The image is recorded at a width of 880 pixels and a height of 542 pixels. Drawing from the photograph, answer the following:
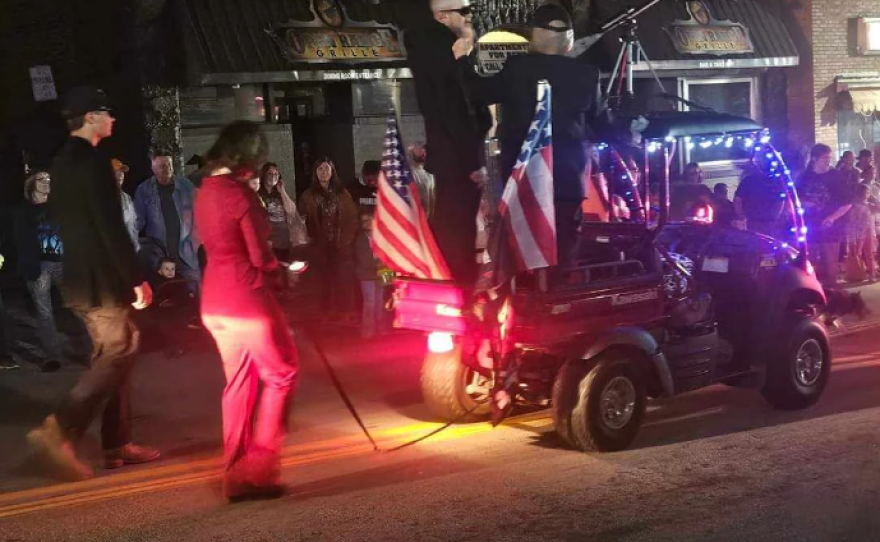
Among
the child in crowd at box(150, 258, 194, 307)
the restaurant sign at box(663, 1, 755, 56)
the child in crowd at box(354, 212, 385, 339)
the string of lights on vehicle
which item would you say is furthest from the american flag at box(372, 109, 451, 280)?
the restaurant sign at box(663, 1, 755, 56)

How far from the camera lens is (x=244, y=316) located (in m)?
6.12

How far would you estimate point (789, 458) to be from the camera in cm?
687

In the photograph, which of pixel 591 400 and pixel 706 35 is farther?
pixel 706 35

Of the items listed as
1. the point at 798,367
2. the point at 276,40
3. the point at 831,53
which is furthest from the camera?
the point at 831,53

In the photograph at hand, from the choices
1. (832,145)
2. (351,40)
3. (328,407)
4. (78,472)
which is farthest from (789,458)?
(832,145)

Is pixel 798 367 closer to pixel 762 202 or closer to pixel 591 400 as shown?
pixel 762 202

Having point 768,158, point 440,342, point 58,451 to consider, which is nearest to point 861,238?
point 768,158

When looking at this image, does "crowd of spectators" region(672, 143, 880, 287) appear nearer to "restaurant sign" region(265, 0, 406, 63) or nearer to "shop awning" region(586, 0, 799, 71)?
"shop awning" region(586, 0, 799, 71)

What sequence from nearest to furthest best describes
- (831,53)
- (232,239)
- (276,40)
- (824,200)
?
(232,239), (276,40), (824,200), (831,53)

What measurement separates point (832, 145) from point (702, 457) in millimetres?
14413

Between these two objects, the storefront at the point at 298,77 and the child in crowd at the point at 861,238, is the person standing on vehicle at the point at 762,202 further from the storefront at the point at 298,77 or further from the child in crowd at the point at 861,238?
the child in crowd at the point at 861,238

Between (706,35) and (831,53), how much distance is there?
3.04 metres

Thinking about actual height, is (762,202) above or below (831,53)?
below

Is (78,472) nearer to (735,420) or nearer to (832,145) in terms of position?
(735,420)
